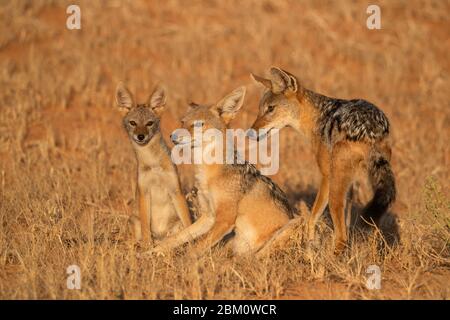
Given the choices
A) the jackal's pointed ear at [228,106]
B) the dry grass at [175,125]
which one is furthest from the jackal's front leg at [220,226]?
the jackal's pointed ear at [228,106]

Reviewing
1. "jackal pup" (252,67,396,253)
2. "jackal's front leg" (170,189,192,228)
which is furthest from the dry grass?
"jackal's front leg" (170,189,192,228)

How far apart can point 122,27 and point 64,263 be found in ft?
34.9

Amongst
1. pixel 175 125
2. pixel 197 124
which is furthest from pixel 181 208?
pixel 175 125

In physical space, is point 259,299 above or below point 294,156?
below

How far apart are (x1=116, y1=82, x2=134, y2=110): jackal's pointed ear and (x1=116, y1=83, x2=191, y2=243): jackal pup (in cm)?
8

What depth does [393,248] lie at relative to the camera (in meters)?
7.77

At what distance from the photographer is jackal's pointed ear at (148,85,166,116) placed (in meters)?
8.50

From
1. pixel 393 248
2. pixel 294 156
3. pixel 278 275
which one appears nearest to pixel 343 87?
pixel 294 156

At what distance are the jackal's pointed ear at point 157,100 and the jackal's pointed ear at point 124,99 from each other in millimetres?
240

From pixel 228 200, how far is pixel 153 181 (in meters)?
1.17

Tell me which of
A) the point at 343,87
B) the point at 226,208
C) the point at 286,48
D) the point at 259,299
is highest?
the point at 286,48

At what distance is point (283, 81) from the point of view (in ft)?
27.3

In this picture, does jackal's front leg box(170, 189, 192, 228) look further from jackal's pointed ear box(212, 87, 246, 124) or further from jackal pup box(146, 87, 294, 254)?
jackal's pointed ear box(212, 87, 246, 124)
